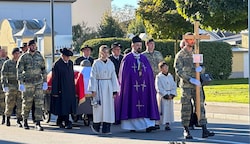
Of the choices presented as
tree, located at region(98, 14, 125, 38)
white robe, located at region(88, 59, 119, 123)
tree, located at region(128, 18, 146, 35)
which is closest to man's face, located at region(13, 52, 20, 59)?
Result: white robe, located at region(88, 59, 119, 123)

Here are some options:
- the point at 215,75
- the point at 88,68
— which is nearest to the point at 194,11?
the point at 88,68

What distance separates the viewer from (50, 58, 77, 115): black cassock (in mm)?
16812

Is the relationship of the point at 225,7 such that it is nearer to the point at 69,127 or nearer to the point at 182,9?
the point at 182,9

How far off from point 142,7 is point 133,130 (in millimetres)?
18662

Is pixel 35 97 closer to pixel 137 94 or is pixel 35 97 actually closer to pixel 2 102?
pixel 137 94

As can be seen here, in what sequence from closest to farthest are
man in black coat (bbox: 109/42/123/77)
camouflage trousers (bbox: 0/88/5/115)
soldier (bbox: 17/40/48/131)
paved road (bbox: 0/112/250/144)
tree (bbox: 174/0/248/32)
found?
paved road (bbox: 0/112/250/144), soldier (bbox: 17/40/48/131), man in black coat (bbox: 109/42/123/77), camouflage trousers (bbox: 0/88/5/115), tree (bbox: 174/0/248/32)

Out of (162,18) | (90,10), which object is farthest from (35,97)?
(90,10)

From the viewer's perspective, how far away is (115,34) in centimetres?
5597

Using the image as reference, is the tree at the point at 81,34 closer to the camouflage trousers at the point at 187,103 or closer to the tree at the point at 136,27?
the tree at the point at 136,27

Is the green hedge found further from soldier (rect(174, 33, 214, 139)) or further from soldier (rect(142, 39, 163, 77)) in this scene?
soldier (rect(174, 33, 214, 139))

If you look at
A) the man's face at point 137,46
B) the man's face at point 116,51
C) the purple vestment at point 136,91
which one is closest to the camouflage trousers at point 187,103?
the purple vestment at point 136,91

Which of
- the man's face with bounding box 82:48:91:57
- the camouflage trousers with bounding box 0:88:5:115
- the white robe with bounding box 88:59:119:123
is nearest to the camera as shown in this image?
the white robe with bounding box 88:59:119:123

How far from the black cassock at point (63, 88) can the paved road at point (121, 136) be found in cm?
52

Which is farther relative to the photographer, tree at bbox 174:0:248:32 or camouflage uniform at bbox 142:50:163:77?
tree at bbox 174:0:248:32
